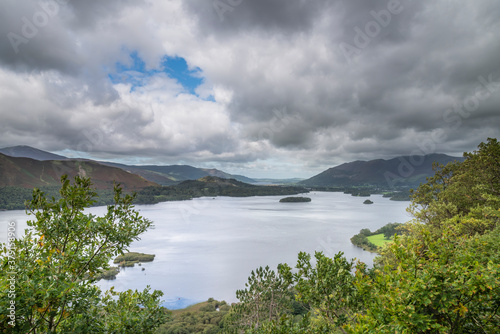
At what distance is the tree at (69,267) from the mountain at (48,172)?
108086mm

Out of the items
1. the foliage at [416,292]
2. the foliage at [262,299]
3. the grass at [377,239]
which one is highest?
the foliage at [416,292]

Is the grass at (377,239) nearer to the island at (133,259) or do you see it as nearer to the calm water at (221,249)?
the calm water at (221,249)

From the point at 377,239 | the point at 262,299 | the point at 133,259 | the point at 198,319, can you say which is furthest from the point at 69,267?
the point at 377,239

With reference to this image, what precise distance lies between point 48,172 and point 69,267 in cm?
17004

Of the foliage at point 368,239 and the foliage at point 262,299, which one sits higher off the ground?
the foliage at point 262,299

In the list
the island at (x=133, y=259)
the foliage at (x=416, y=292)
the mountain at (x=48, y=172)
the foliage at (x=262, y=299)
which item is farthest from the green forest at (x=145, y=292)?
the mountain at (x=48, y=172)

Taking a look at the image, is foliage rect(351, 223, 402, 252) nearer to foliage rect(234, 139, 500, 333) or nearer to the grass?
the grass

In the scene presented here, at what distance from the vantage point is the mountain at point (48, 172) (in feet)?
374

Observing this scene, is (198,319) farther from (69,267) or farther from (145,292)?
(69,267)

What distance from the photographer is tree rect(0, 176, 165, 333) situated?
306 cm

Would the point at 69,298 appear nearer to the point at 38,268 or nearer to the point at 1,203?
the point at 38,268

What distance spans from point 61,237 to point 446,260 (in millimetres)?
6223

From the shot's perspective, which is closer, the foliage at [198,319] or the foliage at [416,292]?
the foliage at [416,292]

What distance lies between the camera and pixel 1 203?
9250 centimetres
